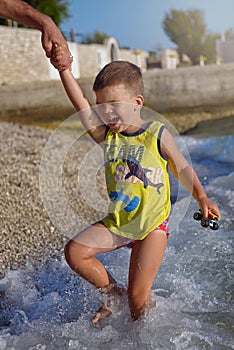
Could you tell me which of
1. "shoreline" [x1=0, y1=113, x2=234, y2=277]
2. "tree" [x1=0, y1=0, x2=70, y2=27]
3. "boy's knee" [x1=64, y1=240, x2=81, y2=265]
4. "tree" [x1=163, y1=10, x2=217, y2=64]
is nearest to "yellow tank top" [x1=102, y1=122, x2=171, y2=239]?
"boy's knee" [x1=64, y1=240, x2=81, y2=265]

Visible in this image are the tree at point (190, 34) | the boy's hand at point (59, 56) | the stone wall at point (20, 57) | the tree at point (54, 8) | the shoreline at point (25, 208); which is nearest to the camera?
the boy's hand at point (59, 56)

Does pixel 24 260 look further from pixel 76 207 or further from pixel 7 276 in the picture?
pixel 76 207

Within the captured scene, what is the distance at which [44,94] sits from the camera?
15.5 meters

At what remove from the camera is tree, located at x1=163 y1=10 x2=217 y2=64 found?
6662 centimetres

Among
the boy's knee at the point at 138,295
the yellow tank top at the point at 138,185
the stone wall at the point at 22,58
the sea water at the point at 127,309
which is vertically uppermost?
the yellow tank top at the point at 138,185

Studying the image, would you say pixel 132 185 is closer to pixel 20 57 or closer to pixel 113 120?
pixel 113 120

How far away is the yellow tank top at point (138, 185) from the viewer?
9.84ft

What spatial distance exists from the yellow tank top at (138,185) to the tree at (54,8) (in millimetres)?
35811

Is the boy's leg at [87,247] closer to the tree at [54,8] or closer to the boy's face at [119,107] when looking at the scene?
the boy's face at [119,107]

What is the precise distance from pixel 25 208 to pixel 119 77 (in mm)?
3091

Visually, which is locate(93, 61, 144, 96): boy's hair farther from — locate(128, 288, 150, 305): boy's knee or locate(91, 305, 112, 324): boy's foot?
locate(91, 305, 112, 324): boy's foot

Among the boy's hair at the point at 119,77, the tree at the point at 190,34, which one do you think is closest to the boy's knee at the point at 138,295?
the boy's hair at the point at 119,77

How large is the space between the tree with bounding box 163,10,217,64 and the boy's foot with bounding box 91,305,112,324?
6176 centimetres

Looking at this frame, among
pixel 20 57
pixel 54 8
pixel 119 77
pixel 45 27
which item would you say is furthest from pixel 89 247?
pixel 54 8
